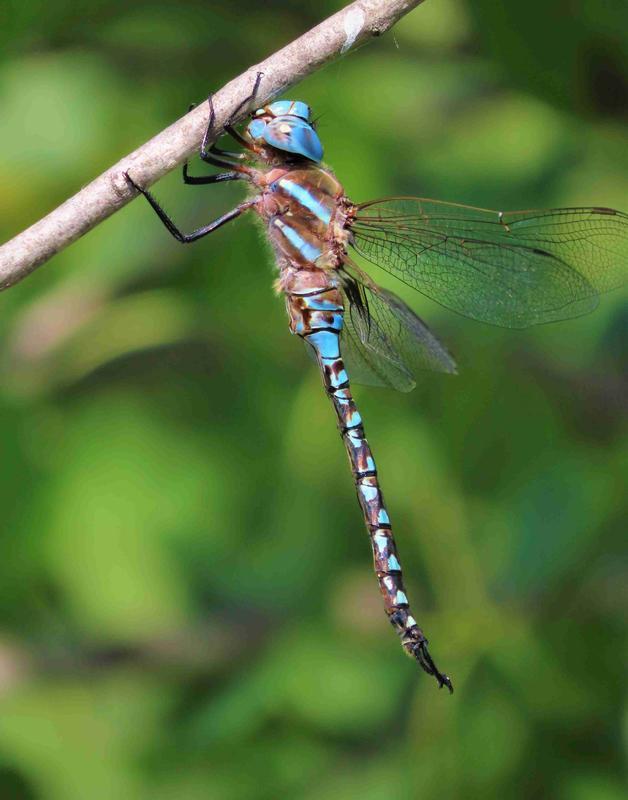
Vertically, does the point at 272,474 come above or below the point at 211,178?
below

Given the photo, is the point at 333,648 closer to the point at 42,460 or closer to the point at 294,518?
the point at 294,518

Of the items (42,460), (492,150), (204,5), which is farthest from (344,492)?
(204,5)

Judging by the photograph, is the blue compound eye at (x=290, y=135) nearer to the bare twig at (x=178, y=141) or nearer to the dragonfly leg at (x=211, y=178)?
the dragonfly leg at (x=211, y=178)

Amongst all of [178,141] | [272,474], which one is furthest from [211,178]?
[272,474]

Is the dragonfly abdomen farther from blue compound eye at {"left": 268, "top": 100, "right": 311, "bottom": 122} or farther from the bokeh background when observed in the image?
the bokeh background

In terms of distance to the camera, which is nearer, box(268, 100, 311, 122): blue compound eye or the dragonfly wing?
box(268, 100, 311, 122): blue compound eye

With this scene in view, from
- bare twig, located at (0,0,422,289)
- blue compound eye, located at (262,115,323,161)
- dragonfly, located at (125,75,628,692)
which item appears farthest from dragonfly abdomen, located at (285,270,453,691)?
bare twig, located at (0,0,422,289)

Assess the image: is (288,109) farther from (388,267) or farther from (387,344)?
(387,344)

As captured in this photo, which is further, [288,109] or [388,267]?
[388,267]

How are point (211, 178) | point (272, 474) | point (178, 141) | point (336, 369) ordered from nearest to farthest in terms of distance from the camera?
point (178, 141) < point (211, 178) < point (336, 369) < point (272, 474)
